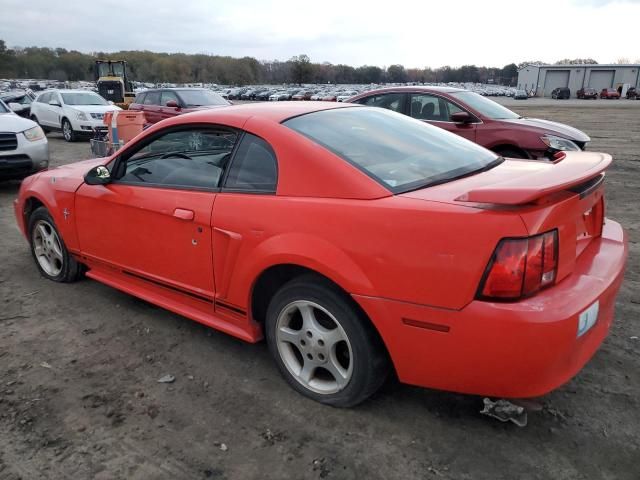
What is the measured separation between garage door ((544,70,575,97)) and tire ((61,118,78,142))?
303ft

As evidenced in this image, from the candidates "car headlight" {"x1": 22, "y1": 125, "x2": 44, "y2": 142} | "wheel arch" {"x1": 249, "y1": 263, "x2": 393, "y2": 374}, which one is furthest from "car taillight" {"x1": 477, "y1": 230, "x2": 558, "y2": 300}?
"car headlight" {"x1": 22, "y1": 125, "x2": 44, "y2": 142}

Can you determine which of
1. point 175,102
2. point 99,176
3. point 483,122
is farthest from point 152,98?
point 99,176

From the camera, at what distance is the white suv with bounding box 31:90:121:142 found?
49.3 feet

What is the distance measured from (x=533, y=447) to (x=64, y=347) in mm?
2859

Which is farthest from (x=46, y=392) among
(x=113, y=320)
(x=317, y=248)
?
(x=317, y=248)

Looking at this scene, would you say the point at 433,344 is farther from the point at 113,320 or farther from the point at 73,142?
the point at 73,142

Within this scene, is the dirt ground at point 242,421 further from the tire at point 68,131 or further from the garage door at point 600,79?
the garage door at point 600,79

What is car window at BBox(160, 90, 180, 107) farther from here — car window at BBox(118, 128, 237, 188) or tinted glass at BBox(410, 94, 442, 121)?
car window at BBox(118, 128, 237, 188)

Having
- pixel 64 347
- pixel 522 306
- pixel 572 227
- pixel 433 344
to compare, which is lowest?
pixel 64 347

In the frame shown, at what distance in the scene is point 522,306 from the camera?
2020 mm

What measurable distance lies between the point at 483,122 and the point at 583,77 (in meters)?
96.3

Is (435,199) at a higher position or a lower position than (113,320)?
higher

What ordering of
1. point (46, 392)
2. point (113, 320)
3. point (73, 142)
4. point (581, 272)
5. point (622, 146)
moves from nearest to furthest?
point (581, 272)
point (46, 392)
point (113, 320)
point (622, 146)
point (73, 142)

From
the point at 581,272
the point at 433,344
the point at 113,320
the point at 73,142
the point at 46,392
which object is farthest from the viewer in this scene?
the point at 73,142
